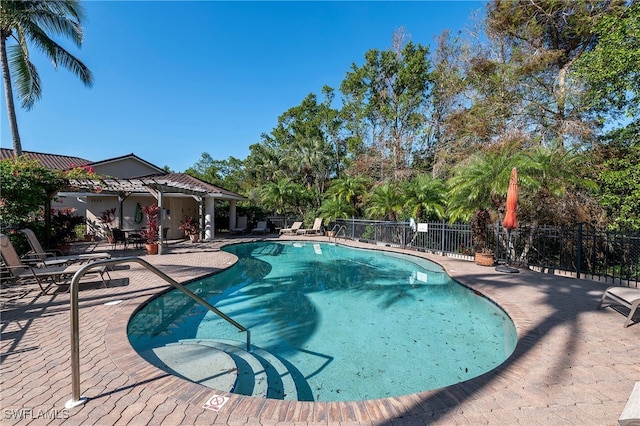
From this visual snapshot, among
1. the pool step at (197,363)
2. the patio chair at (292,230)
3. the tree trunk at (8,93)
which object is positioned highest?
the tree trunk at (8,93)

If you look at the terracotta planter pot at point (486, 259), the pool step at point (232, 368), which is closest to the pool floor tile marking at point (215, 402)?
the pool step at point (232, 368)

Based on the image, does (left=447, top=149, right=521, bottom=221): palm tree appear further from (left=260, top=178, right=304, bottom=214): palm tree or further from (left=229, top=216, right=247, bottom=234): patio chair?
(left=229, top=216, right=247, bottom=234): patio chair

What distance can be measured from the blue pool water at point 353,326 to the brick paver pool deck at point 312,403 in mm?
495

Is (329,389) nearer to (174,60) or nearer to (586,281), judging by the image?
(586,281)

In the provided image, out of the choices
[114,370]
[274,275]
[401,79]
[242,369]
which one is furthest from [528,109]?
[114,370]

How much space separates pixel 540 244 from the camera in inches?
462

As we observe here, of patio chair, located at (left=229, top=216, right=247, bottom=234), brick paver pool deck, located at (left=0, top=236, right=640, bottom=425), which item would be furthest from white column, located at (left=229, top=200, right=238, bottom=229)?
brick paver pool deck, located at (left=0, top=236, right=640, bottom=425)

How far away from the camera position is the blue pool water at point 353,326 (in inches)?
173

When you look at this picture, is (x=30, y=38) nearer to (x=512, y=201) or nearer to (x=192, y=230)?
(x=192, y=230)

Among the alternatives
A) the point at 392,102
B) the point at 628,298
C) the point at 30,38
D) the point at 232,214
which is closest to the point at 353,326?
the point at 628,298

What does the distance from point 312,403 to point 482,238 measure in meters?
10.4

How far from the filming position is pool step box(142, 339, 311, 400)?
12.3 ft

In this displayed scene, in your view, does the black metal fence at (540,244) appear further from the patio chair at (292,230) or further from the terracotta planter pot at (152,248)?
the terracotta planter pot at (152,248)

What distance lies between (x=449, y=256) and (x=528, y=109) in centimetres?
906
